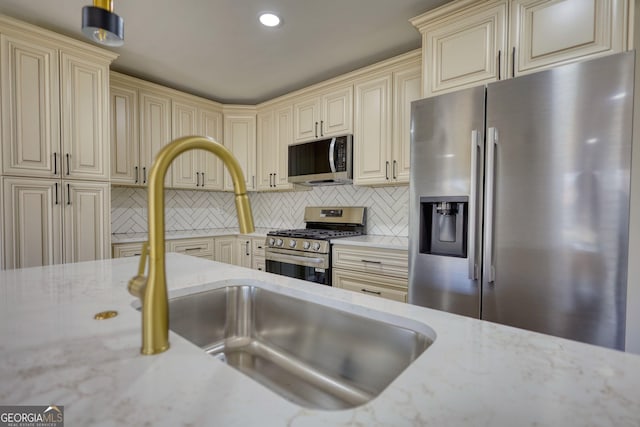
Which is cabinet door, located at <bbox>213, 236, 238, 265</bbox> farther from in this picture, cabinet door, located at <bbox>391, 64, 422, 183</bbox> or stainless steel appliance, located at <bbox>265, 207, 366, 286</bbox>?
cabinet door, located at <bbox>391, 64, 422, 183</bbox>

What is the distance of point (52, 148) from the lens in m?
2.28

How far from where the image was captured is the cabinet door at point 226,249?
3.46 m

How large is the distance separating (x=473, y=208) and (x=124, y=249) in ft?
9.18

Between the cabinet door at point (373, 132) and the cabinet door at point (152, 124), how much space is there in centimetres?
186

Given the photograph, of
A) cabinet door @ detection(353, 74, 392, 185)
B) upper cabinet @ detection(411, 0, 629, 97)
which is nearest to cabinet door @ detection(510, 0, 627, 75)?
upper cabinet @ detection(411, 0, 629, 97)

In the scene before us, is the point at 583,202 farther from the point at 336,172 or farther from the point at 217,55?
the point at 217,55

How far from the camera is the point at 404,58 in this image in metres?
2.57

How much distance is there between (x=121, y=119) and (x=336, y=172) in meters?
2.09

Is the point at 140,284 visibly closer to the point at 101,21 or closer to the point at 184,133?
the point at 101,21

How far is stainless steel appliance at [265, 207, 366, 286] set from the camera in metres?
2.68

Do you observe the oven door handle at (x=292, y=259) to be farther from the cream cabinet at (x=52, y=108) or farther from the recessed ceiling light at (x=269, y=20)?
the recessed ceiling light at (x=269, y=20)

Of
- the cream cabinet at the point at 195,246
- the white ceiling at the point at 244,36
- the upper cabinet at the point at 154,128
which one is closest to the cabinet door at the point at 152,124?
the upper cabinet at the point at 154,128

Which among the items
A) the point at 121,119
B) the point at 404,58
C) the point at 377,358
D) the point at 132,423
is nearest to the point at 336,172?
the point at 404,58

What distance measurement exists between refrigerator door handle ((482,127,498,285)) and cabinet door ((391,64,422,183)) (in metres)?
0.97
